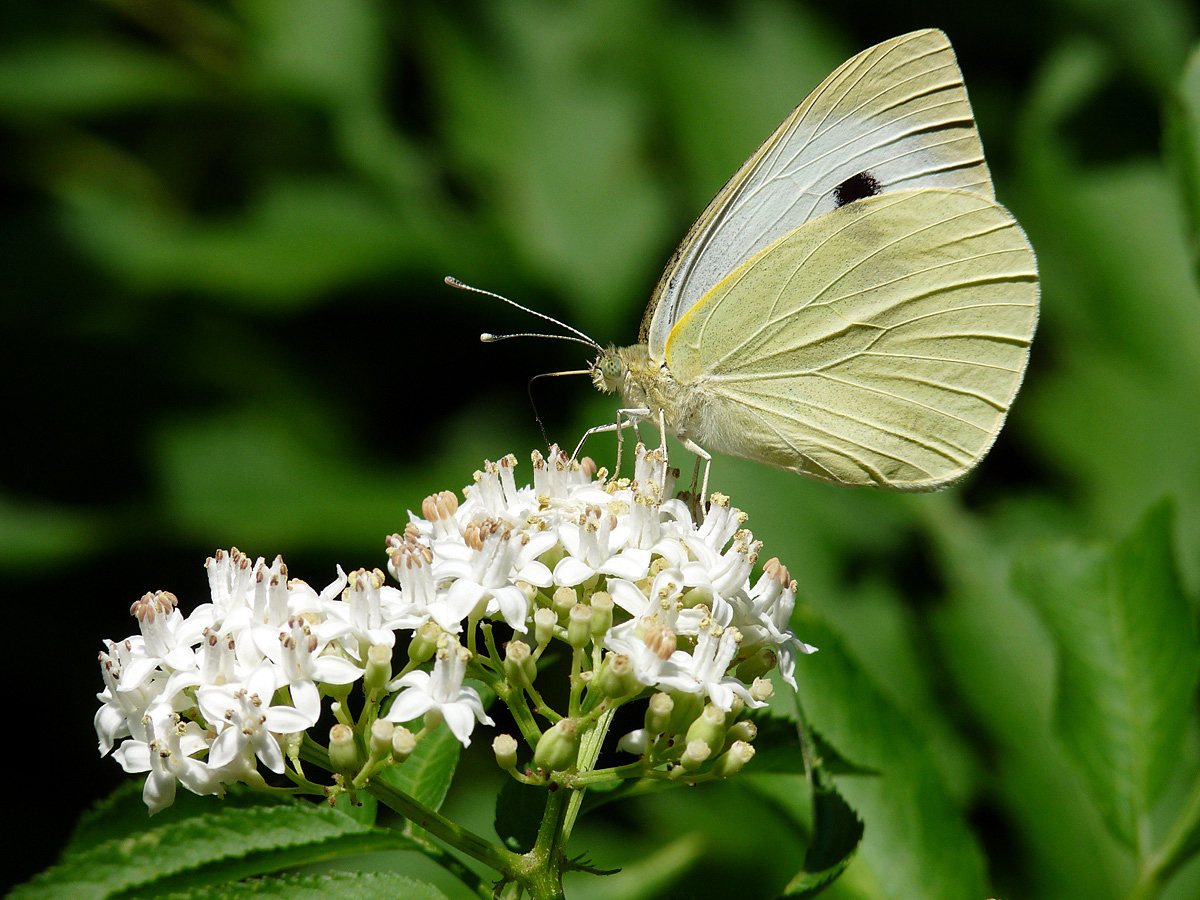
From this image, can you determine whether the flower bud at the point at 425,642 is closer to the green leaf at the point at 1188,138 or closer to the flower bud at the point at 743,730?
the flower bud at the point at 743,730

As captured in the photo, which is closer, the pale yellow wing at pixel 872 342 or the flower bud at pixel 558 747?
the flower bud at pixel 558 747

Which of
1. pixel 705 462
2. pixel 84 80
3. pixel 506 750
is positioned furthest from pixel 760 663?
pixel 84 80

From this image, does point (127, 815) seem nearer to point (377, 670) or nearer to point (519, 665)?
point (377, 670)

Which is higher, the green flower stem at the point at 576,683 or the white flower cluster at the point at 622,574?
the white flower cluster at the point at 622,574

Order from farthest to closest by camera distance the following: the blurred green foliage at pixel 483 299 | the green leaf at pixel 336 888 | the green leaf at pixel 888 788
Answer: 1. the blurred green foliage at pixel 483 299
2. the green leaf at pixel 888 788
3. the green leaf at pixel 336 888

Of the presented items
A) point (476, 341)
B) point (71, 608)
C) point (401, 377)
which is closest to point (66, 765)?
point (71, 608)

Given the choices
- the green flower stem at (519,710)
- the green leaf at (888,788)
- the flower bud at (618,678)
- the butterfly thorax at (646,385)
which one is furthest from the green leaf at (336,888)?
the butterfly thorax at (646,385)

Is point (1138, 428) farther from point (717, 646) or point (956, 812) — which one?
point (717, 646)
